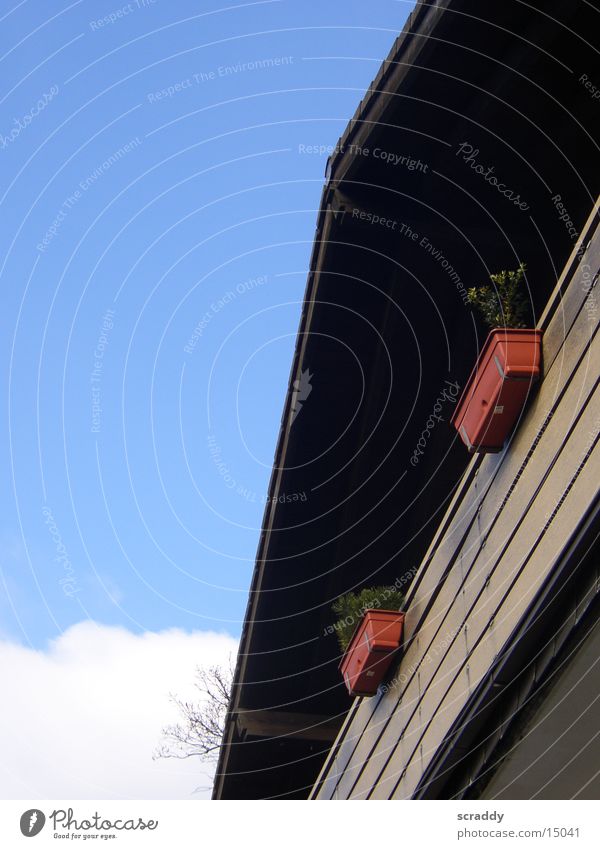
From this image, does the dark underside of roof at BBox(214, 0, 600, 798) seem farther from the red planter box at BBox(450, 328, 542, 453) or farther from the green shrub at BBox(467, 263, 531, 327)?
the red planter box at BBox(450, 328, 542, 453)

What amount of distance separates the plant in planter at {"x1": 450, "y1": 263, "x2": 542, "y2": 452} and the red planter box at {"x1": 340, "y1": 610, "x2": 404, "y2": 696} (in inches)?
112

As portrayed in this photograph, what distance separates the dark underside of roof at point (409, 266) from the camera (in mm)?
8516

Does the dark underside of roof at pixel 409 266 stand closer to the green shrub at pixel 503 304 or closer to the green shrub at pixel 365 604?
the green shrub at pixel 365 604

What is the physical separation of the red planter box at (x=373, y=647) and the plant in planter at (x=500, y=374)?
285 centimetres

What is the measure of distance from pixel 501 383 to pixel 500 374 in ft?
0.26

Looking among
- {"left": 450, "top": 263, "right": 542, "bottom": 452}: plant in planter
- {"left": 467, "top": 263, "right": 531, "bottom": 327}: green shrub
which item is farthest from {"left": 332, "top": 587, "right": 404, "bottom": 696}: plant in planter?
{"left": 467, "top": 263, "right": 531, "bottom": 327}: green shrub

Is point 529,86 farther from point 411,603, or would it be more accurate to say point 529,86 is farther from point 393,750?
point 393,750

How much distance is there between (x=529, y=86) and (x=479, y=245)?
204 centimetres

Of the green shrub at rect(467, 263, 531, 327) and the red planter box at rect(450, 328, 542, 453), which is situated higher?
the green shrub at rect(467, 263, 531, 327)

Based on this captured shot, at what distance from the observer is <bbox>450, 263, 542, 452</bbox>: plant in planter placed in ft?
24.2

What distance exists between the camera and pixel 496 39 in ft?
27.1

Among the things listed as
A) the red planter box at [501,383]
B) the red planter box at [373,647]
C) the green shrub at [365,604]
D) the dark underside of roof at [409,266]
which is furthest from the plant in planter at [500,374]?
the green shrub at [365,604]
